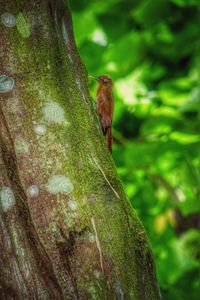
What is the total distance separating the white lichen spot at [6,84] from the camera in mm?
1530

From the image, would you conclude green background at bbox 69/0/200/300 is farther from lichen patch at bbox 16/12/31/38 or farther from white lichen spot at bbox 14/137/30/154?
white lichen spot at bbox 14/137/30/154

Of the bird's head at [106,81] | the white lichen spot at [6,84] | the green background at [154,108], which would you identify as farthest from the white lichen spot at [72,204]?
the green background at [154,108]

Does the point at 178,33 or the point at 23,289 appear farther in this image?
the point at 178,33

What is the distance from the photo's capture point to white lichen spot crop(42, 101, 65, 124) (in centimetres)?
153

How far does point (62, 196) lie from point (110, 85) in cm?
87

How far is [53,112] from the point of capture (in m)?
1.54

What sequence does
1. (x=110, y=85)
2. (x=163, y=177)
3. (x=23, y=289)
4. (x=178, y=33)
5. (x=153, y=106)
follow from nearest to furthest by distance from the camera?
(x=23, y=289), (x=110, y=85), (x=153, y=106), (x=163, y=177), (x=178, y=33)

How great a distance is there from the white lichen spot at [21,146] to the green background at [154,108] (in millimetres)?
1999

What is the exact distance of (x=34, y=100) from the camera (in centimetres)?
153

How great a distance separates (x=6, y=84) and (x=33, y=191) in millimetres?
360

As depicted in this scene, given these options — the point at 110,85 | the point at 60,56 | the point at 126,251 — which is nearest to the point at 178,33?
the point at 110,85

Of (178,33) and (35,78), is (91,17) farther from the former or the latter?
(35,78)

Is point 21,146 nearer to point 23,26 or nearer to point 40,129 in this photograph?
point 40,129

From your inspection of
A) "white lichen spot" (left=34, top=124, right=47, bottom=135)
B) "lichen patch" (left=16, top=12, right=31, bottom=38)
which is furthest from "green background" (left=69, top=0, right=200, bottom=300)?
"white lichen spot" (left=34, top=124, right=47, bottom=135)
